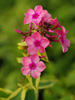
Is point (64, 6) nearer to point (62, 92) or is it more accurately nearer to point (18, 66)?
point (18, 66)

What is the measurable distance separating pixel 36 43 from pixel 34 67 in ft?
0.67

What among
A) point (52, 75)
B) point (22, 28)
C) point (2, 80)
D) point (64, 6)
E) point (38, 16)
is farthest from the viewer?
point (64, 6)

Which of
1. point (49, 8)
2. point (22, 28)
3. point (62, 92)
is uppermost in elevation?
point (49, 8)

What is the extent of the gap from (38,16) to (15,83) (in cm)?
145

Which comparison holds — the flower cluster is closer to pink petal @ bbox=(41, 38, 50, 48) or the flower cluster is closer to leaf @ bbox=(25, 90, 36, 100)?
pink petal @ bbox=(41, 38, 50, 48)

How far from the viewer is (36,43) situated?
1805 mm

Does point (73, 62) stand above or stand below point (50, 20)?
below

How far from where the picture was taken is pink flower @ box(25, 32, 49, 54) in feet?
5.84

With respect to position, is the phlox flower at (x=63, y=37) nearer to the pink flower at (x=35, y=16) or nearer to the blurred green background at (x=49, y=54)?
the pink flower at (x=35, y=16)

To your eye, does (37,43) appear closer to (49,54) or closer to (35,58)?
(35,58)

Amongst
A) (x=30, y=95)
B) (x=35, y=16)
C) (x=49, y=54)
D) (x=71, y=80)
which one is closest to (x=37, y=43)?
A: (x=35, y=16)

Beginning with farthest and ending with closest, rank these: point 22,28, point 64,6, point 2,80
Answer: point 64,6 → point 22,28 → point 2,80

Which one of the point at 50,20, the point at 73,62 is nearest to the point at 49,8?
the point at 73,62

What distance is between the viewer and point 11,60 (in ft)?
10.9
